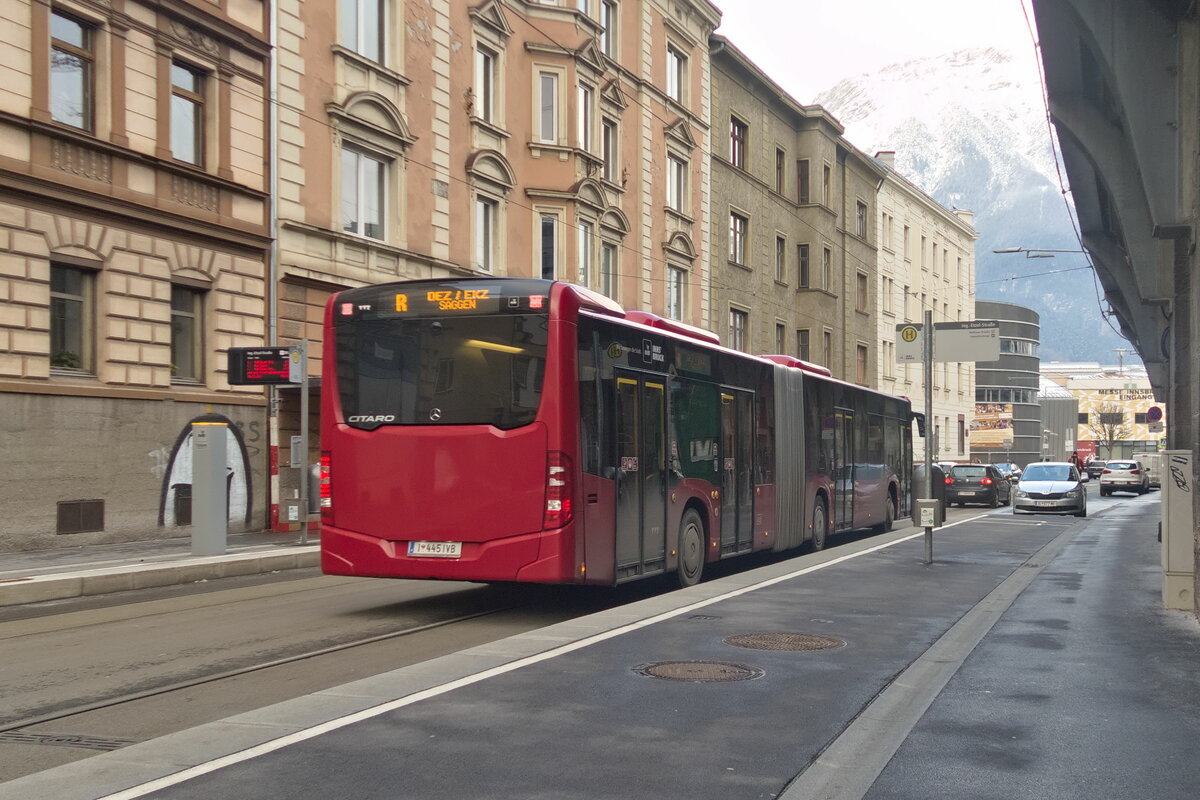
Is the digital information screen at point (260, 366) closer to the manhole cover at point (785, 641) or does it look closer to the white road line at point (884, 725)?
the manhole cover at point (785, 641)

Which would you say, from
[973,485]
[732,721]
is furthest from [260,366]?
[973,485]

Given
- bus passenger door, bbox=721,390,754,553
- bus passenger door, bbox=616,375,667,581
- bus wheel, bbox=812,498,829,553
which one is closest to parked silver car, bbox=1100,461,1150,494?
bus wheel, bbox=812,498,829,553

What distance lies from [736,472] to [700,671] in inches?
317

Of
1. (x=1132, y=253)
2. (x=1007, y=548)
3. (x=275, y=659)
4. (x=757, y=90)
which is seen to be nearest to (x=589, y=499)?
(x=275, y=659)

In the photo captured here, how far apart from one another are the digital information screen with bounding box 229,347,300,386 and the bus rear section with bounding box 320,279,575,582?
24.8 feet

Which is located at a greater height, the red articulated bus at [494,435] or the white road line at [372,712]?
the red articulated bus at [494,435]

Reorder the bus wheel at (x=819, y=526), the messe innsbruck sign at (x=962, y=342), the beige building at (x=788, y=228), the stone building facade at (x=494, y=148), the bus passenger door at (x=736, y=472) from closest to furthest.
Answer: the bus passenger door at (x=736, y=472) < the messe innsbruck sign at (x=962, y=342) < the bus wheel at (x=819, y=526) < the stone building facade at (x=494, y=148) < the beige building at (x=788, y=228)

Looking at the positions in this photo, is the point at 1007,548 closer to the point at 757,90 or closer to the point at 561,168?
the point at 561,168

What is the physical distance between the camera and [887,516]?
26.2 metres

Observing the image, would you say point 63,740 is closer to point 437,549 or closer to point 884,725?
point 884,725

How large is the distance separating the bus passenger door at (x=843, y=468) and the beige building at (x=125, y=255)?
10005 millimetres

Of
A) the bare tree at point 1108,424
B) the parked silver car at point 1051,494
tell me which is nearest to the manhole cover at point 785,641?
the parked silver car at point 1051,494

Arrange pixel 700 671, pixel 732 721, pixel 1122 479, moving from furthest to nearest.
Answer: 1. pixel 1122 479
2. pixel 700 671
3. pixel 732 721

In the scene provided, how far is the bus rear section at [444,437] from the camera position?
11125mm
